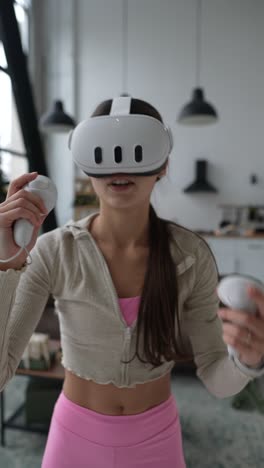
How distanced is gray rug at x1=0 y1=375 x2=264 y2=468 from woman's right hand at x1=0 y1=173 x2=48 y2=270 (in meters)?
1.64

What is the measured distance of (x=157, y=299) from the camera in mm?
720

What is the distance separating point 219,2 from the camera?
5.14 m

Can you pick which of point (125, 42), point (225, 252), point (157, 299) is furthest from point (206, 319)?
point (125, 42)

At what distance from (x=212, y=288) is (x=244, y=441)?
5.27ft

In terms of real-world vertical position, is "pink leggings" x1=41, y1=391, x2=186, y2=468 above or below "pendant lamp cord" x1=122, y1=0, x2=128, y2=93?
below

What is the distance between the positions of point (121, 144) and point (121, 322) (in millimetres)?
318

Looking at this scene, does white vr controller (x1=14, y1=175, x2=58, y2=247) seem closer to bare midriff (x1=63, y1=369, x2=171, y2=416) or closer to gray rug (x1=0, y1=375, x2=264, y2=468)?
bare midriff (x1=63, y1=369, x2=171, y2=416)

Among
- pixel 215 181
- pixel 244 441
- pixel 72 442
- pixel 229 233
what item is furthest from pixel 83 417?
pixel 215 181

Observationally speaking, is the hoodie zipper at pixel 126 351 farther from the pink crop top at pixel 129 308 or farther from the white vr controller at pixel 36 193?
the white vr controller at pixel 36 193

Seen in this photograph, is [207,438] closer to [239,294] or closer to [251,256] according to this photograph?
[239,294]


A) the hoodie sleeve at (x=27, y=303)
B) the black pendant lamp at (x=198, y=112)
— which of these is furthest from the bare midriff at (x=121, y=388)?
the black pendant lamp at (x=198, y=112)

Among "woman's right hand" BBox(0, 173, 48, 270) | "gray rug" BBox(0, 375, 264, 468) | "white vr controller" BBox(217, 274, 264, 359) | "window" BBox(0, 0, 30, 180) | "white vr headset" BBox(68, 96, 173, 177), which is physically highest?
"white vr headset" BBox(68, 96, 173, 177)

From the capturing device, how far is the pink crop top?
0.73 m

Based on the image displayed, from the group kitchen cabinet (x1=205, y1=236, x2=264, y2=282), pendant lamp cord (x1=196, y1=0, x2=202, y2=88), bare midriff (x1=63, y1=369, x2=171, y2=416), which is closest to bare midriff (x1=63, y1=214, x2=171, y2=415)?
bare midriff (x1=63, y1=369, x2=171, y2=416)
